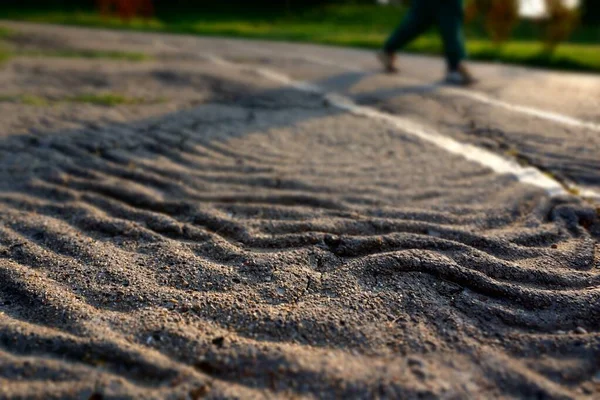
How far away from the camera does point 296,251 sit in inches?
87.7

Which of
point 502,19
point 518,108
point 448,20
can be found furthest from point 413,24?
point 502,19

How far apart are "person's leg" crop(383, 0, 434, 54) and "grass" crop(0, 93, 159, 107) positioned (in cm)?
316

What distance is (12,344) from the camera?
165cm

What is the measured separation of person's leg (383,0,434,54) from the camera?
19.9 feet

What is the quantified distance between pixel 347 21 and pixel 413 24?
15372 mm

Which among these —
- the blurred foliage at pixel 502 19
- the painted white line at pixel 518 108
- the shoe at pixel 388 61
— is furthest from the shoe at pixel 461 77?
the blurred foliage at pixel 502 19

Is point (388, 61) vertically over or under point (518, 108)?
over

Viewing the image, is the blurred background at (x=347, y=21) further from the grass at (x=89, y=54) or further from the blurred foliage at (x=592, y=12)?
the grass at (x=89, y=54)

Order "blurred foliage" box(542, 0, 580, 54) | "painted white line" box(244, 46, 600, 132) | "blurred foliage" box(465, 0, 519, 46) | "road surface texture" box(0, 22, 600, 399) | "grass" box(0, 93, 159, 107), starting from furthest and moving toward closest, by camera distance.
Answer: "blurred foliage" box(465, 0, 519, 46)
"blurred foliage" box(542, 0, 580, 54)
"grass" box(0, 93, 159, 107)
"painted white line" box(244, 46, 600, 132)
"road surface texture" box(0, 22, 600, 399)

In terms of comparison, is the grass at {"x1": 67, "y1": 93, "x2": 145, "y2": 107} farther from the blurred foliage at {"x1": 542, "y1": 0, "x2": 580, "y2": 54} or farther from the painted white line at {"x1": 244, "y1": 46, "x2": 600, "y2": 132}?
the blurred foliage at {"x1": 542, "y1": 0, "x2": 580, "y2": 54}

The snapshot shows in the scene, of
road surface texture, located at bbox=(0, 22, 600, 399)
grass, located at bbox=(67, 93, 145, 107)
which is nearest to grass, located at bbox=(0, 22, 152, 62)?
grass, located at bbox=(67, 93, 145, 107)

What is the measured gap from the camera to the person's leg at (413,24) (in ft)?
19.9

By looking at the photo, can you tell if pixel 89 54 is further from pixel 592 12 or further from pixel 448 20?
pixel 592 12

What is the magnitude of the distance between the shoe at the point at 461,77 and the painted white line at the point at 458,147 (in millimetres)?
1555
